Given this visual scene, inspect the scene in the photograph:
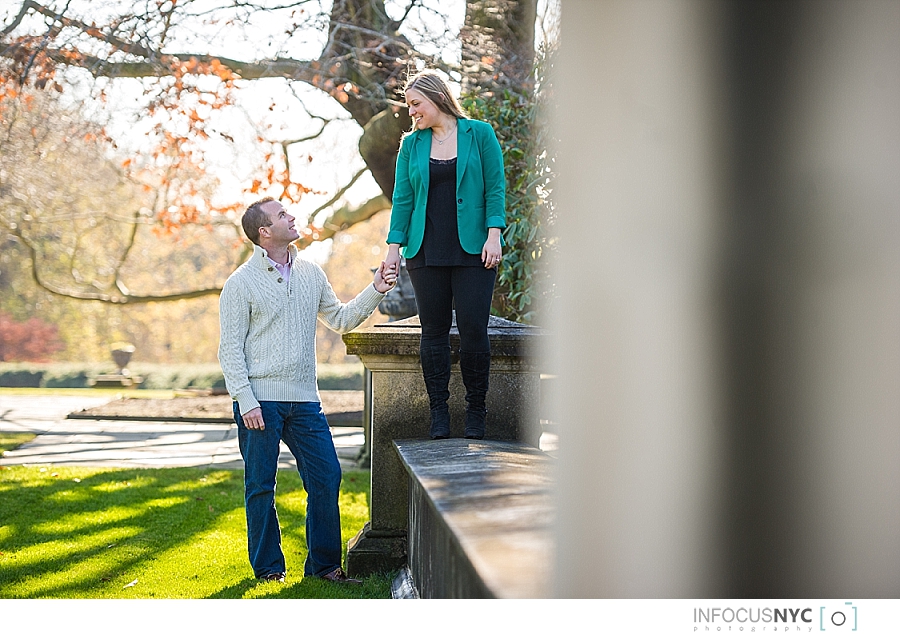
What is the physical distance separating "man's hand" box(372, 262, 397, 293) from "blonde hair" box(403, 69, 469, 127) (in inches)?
25.4

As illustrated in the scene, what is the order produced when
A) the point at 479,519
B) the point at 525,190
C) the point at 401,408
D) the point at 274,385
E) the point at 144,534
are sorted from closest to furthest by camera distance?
the point at 479,519, the point at 274,385, the point at 401,408, the point at 144,534, the point at 525,190

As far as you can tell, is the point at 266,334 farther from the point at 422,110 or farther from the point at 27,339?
the point at 27,339

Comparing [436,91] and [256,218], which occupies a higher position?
[436,91]

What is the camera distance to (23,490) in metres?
5.25

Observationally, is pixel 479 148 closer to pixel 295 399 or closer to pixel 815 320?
pixel 295 399

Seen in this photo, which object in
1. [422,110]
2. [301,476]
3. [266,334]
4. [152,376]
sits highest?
[422,110]

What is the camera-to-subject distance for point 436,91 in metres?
3.51

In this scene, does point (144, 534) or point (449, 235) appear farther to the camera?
point (144, 534)

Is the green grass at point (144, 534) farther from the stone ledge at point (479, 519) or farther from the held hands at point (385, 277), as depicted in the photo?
the held hands at point (385, 277)

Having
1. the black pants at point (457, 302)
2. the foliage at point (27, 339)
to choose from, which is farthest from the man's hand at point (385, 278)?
the foliage at point (27, 339)

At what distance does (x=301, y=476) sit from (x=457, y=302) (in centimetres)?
88

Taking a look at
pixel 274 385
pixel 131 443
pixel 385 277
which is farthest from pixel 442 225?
pixel 131 443
